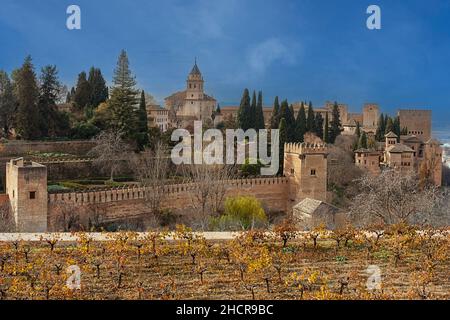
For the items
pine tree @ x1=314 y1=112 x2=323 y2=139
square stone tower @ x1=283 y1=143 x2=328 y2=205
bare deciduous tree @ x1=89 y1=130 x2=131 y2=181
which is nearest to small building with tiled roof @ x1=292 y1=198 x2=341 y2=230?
square stone tower @ x1=283 y1=143 x2=328 y2=205

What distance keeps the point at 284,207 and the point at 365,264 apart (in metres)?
20.7

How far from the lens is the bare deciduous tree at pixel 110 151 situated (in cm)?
2564

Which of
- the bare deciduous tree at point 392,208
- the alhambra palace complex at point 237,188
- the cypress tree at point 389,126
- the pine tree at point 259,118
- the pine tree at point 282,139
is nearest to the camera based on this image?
the bare deciduous tree at point 392,208

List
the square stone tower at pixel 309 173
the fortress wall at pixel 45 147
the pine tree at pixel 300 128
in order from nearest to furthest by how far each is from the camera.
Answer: the fortress wall at pixel 45 147
the square stone tower at pixel 309 173
the pine tree at pixel 300 128

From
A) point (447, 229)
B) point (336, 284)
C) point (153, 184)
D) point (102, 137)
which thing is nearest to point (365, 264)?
point (336, 284)

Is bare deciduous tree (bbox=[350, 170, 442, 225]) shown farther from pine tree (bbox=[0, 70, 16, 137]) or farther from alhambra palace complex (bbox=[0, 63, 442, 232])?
pine tree (bbox=[0, 70, 16, 137])

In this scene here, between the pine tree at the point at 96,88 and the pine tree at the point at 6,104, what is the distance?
237 inches

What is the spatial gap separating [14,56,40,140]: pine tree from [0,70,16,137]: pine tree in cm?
169

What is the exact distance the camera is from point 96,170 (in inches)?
1017

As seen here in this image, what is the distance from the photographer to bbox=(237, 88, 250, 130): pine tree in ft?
122

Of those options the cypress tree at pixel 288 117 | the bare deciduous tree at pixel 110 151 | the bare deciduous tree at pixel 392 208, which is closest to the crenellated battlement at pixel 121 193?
the bare deciduous tree at pixel 110 151

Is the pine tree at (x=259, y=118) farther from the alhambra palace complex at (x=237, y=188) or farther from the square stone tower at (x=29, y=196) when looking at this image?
the square stone tower at (x=29, y=196)

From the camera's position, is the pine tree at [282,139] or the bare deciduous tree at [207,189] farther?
the pine tree at [282,139]

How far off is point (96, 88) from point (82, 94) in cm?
115
